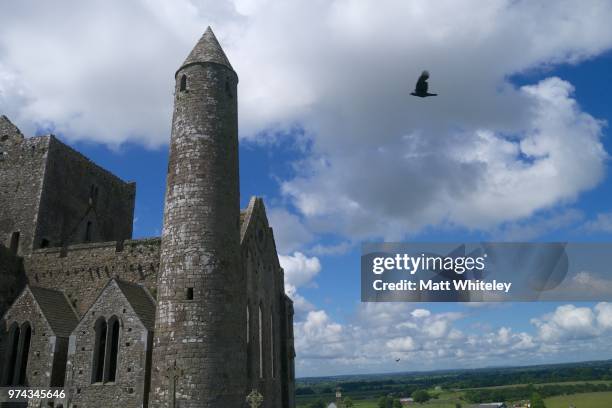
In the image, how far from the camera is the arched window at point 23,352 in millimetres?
23295

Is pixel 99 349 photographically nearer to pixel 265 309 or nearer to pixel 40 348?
pixel 40 348

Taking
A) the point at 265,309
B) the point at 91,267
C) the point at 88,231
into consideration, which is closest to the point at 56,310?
the point at 91,267

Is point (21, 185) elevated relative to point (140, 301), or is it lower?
Answer: elevated

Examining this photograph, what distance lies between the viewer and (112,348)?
69.8ft

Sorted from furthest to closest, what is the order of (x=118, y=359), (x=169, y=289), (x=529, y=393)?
1. (x=529, y=393)
2. (x=118, y=359)
3. (x=169, y=289)

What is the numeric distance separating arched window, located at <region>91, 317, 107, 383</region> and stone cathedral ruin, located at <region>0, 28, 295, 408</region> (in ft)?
0.17

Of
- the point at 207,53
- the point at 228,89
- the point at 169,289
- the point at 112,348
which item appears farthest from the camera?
the point at 207,53

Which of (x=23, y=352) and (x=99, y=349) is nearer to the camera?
(x=99, y=349)

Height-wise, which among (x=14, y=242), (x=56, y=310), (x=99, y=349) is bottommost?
(x=99, y=349)

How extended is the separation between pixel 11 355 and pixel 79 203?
10570mm

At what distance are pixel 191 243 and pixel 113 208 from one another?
16.7m

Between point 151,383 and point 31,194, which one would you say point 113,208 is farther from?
point 151,383

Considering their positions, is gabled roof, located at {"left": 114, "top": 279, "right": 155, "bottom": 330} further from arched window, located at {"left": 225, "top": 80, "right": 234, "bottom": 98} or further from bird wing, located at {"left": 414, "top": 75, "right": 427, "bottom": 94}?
bird wing, located at {"left": 414, "top": 75, "right": 427, "bottom": 94}

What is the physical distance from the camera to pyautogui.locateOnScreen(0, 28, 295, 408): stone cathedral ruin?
63.6ft
